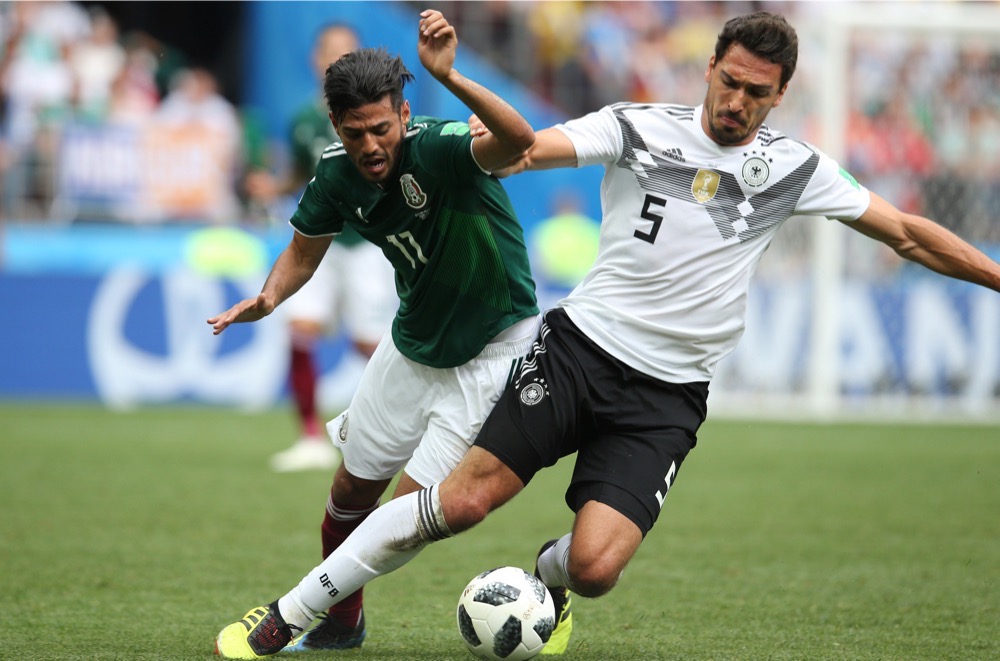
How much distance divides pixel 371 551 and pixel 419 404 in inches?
23.2

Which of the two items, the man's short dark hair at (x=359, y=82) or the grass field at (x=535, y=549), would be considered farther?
the grass field at (x=535, y=549)

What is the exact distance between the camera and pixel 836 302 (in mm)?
13805

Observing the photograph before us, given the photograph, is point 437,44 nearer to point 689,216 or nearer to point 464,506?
point 689,216

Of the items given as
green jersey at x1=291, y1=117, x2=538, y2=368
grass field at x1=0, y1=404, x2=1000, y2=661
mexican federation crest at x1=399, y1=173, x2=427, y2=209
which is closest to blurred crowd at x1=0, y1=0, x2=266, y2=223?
grass field at x1=0, y1=404, x2=1000, y2=661

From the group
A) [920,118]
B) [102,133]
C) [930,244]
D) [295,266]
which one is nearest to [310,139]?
[295,266]

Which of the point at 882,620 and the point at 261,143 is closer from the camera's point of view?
the point at 882,620

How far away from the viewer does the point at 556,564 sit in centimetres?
446

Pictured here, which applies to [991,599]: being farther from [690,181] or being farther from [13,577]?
[13,577]

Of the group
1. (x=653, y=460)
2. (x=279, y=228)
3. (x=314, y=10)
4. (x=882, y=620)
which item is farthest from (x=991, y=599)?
(x=314, y=10)

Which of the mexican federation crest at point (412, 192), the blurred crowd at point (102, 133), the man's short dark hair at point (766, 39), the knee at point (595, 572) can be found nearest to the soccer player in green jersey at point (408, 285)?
the mexican federation crest at point (412, 192)

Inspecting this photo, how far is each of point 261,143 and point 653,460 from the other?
12.6 meters

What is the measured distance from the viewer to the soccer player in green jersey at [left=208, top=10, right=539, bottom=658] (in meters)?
4.15

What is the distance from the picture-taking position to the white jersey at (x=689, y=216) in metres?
4.39

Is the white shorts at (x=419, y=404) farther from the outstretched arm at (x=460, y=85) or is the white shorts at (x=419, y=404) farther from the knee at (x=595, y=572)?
the outstretched arm at (x=460, y=85)
